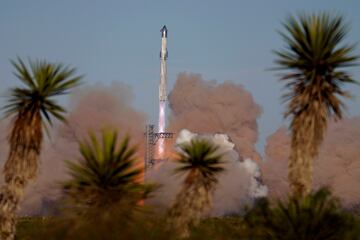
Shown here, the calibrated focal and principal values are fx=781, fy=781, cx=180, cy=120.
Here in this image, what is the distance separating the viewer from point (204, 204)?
43.8 m

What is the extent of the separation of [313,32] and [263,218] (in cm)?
1020

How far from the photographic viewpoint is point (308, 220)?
35375mm

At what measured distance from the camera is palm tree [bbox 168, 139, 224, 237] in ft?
134

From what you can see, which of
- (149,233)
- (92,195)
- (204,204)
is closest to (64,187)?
(92,195)

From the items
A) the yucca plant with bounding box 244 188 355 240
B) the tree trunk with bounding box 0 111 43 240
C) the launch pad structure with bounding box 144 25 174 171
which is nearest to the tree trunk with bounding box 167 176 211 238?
the yucca plant with bounding box 244 188 355 240

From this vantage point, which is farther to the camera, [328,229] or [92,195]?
[328,229]

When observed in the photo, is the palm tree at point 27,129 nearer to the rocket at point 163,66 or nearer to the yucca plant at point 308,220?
the yucca plant at point 308,220

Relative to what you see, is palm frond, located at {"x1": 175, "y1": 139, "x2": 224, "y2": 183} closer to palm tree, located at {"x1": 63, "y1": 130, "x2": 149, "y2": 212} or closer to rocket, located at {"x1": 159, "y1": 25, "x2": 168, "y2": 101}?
palm tree, located at {"x1": 63, "y1": 130, "x2": 149, "y2": 212}

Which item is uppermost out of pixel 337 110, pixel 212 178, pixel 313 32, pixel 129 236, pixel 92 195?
pixel 313 32

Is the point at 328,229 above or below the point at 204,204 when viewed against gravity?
below

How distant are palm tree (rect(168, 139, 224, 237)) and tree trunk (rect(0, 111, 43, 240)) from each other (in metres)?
7.72

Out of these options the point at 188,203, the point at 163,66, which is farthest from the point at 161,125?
the point at 188,203

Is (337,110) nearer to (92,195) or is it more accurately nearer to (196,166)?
(196,166)

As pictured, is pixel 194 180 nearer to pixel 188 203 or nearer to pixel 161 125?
pixel 188 203
